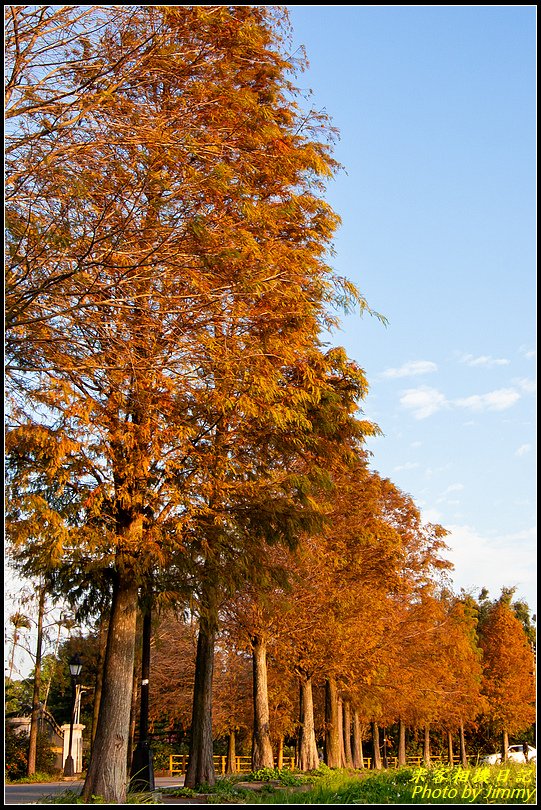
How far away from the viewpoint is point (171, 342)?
11.5 m

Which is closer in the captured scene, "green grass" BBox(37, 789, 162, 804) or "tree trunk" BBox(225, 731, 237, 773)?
"green grass" BBox(37, 789, 162, 804)

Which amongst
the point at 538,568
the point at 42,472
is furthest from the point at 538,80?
the point at 42,472

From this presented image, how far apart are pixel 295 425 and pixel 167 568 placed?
11.9 ft

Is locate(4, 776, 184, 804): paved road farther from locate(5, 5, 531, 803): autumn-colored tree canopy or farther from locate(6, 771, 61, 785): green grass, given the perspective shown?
locate(5, 5, 531, 803): autumn-colored tree canopy

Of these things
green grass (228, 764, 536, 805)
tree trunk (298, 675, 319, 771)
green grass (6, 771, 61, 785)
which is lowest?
green grass (6, 771, 61, 785)

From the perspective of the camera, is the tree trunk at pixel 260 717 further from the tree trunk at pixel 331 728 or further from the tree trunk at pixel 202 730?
the tree trunk at pixel 331 728

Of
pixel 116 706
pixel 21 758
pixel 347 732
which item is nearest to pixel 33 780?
pixel 21 758

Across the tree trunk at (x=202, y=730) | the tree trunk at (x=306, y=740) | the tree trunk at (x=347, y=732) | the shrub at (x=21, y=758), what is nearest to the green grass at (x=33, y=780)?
the shrub at (x=21, y=758)

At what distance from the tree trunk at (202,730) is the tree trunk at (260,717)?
4.47 m

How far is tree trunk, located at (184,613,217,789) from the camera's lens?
60.1ft

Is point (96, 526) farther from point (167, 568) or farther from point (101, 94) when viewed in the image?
point (101, 94)

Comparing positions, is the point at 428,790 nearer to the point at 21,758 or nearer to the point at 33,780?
the point at 33,780

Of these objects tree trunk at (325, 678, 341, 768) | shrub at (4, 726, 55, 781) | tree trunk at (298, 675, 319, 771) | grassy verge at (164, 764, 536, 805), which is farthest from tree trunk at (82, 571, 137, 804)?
shrub at (4, 726, 55, 781)

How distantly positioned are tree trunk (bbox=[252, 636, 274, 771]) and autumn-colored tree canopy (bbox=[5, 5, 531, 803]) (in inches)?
2.4
